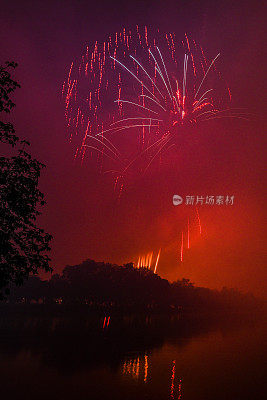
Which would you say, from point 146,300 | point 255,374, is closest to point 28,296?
point 146,300

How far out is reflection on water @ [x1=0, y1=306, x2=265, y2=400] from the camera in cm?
2055

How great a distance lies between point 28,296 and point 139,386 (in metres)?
72.1

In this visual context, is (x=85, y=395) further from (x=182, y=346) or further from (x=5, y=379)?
(x=182, y=346)

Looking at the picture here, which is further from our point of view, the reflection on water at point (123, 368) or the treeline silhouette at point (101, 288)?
the treeline silhouette at point (101, 288)

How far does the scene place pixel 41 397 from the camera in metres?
18.9

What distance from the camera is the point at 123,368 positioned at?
87.7 feet

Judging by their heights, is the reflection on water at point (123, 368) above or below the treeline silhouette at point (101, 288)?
below

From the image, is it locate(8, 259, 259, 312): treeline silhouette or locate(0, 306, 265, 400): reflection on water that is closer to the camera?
locate(0, 306, 265, 400): reflection on water

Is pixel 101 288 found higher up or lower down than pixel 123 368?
higher up

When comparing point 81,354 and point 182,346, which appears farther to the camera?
point 182,346

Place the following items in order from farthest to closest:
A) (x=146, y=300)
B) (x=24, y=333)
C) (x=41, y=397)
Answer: (x=146, y=300) < (x=24, y=333) < (x=41, y=397)

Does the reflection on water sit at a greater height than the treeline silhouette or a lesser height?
lesser

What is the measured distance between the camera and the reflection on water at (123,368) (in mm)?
20547

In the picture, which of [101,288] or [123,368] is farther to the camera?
[101,288]
